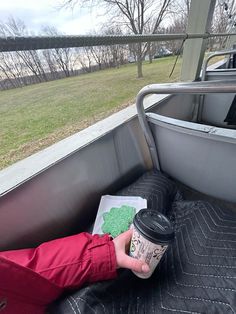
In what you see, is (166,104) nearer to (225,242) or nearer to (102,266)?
(225,242)

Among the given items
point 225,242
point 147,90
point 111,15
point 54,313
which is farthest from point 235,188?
point 111,15

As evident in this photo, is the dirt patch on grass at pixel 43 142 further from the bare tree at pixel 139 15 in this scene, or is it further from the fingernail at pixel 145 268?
the fingernail at pixel 145 268

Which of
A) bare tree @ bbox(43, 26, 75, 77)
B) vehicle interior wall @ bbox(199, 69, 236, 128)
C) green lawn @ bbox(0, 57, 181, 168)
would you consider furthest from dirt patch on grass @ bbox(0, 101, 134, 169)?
vehicle interior wall @ bbox(199, 69, 236, 128)

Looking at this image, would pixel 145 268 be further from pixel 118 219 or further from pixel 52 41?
pixel 52 41

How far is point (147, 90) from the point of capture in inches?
29.9

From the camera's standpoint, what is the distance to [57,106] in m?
0.97

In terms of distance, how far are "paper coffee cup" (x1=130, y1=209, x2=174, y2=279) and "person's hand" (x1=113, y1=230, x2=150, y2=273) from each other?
0.01m

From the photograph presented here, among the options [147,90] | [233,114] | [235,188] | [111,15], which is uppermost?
[111,15]

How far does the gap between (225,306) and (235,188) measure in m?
0.42

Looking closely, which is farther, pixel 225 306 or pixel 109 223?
pixel 109 223

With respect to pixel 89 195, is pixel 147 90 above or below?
above

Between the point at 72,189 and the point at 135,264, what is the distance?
1.45 feet

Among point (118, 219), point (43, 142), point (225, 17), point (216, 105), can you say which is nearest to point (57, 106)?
point (43, 142)

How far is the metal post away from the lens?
1524 mm
